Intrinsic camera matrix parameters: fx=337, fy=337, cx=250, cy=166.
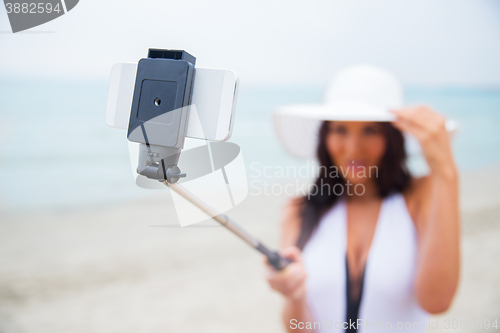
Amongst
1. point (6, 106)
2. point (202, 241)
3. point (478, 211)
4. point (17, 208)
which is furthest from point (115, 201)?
point (478, 211)

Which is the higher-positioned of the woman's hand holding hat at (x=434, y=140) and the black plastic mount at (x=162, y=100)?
the black plastic mount at (x=162, y=100)

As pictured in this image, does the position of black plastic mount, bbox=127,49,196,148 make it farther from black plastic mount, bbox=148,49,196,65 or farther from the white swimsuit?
the white swimsuit

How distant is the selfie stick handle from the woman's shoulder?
27 centimetres

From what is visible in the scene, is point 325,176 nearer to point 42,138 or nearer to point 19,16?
point 19,16

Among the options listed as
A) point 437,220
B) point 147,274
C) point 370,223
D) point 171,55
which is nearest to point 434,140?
point 437,220

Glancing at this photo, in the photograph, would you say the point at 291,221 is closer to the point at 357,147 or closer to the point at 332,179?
the point at 332,179

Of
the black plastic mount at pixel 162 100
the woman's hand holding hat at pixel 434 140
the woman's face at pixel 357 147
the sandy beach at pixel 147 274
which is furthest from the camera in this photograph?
the sandy beach at pixel 147 274

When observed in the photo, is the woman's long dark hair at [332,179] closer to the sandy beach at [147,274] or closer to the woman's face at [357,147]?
the woman's face at [357,147]

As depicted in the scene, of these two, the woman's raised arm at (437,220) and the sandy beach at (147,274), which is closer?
the woman's raised arm at (437,220)

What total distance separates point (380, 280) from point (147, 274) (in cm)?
157

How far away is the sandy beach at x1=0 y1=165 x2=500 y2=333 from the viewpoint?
1.61m

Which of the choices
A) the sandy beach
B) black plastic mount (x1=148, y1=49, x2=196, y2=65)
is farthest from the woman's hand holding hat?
the sandy beach

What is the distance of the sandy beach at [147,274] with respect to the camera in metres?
1.61

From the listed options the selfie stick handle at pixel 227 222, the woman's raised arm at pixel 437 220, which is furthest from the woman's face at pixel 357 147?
the selfie stick handle at pixel 227 222
